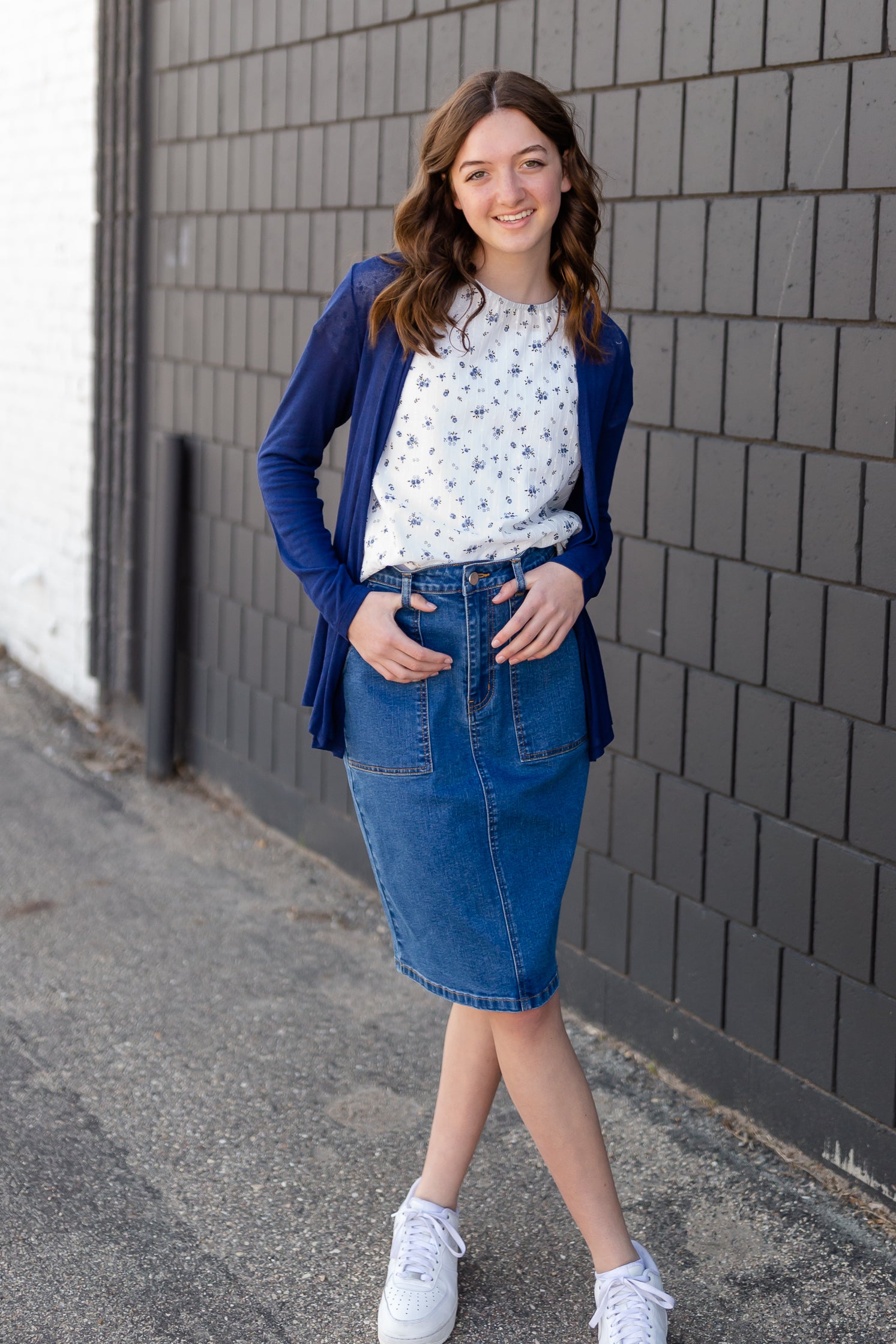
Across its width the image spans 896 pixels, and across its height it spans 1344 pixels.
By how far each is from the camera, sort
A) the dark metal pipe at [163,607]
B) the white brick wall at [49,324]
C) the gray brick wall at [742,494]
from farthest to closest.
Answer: the white brick wall at [49,324]
the dark metal pipe at [163,607]
the gray brick wall at [742,494]

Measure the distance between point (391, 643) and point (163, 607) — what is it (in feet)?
11.6

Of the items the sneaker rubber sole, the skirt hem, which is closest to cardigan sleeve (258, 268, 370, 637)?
the skirt hem

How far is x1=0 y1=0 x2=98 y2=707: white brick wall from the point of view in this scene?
245 inches

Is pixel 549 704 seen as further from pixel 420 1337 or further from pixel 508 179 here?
pixel 420 1337

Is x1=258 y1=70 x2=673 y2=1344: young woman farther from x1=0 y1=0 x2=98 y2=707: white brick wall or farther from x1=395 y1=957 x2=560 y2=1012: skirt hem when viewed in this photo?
x1=0 y1=0 x2=98 y2=707: white brick wall

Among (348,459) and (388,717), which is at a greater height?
(348,459)

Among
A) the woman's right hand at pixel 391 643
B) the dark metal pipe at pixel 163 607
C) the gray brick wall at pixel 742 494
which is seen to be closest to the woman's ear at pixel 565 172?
the woman's right hand at pixel 391 643

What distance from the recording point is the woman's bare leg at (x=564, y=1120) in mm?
2518

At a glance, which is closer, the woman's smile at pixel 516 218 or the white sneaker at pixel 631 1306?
the woman's smile at pixel 516 218

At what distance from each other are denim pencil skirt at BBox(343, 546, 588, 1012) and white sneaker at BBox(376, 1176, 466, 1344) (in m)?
0.49

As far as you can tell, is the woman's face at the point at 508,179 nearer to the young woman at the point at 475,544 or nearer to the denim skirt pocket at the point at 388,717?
the young woman at the point at 475,544

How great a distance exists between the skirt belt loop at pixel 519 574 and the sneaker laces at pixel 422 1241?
1155mm

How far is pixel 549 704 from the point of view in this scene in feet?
7.93

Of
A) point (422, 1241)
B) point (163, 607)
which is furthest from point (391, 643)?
point (163, 607)
